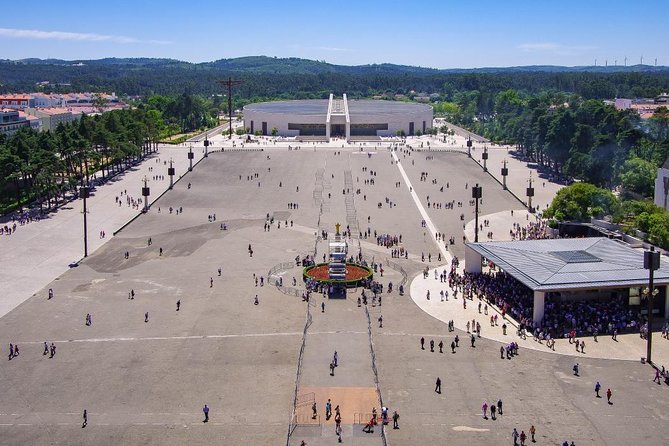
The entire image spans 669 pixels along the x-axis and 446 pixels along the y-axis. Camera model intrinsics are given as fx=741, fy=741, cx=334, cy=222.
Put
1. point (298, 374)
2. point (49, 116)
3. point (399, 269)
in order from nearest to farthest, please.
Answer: point (298, 374)
point (399, 269)
point (49, 116)

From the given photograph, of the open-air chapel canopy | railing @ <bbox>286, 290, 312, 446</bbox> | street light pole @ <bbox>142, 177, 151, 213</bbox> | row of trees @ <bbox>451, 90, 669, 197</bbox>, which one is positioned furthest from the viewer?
row of trees @ <bbox>451, 90, 669, 197</bbox>

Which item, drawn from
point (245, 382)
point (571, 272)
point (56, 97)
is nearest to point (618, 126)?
point (571, 272)

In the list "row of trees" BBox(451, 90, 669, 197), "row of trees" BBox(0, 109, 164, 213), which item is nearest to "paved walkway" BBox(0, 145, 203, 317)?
"row of trees" BBox(0, 109, 164, 213)

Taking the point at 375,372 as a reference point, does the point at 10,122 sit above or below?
above

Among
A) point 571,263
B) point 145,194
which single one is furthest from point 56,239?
point 571,263

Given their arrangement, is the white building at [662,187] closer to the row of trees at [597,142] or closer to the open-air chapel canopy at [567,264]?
the row of trees at [597,142]

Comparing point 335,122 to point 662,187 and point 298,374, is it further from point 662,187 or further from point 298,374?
point 298,374

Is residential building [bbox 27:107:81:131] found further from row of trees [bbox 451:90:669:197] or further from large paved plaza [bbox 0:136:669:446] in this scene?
large paved plaza [bbox 0:136:669:446]
